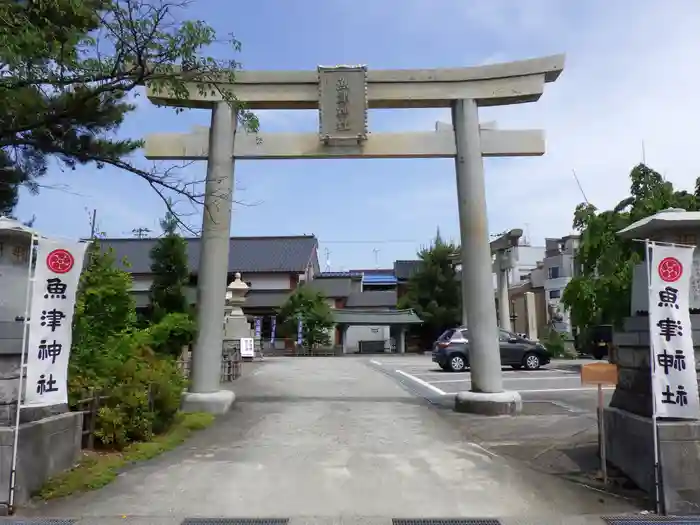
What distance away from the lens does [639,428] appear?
19.4 feet

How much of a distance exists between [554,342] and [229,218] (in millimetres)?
26732

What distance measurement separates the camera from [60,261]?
5.96 m

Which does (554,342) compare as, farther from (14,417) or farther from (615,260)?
(14,417)

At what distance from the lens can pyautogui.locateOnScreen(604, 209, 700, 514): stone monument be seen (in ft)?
17.7

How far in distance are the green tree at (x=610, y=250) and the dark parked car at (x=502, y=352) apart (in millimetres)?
2458

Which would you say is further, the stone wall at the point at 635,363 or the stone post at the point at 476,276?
the stone post at the point at 476,276

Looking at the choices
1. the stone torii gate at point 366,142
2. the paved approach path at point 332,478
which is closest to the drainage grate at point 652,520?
the paved approach path at point 332,478

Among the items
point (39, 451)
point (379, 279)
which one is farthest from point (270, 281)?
point (39, 451)

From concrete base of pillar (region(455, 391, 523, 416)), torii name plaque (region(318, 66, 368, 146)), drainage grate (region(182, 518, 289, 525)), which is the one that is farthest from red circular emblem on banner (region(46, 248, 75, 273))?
concrete base of pillar (region(455, 391, 523, 416))

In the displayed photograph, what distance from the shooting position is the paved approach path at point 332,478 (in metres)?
5.55

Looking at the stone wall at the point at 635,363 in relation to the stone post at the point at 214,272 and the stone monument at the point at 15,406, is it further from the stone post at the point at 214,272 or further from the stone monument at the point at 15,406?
the stone post at the point at 214,272

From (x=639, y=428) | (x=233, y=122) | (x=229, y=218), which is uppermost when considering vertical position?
(x=233, y=122)

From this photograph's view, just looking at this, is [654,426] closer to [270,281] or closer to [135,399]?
[135,399]

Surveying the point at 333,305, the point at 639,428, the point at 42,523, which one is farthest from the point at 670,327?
the point at 333,305
